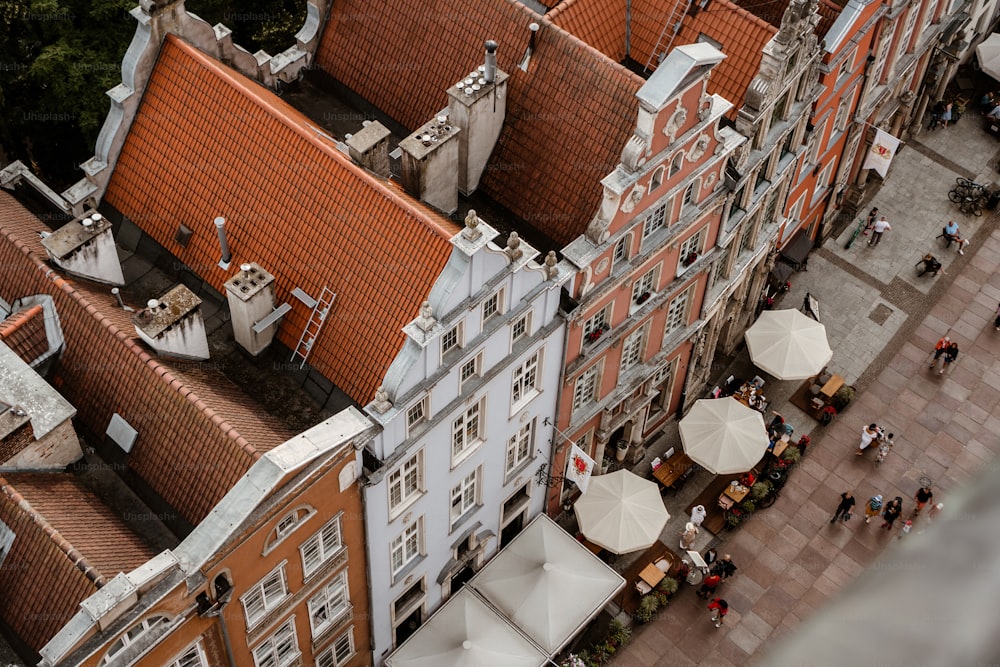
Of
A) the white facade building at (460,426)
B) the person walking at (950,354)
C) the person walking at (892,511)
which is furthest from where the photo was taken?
the person walking at (950,354)

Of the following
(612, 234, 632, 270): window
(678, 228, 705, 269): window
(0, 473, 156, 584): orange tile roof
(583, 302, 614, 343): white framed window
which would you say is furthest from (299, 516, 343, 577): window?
(678, 228, 705, 269): window

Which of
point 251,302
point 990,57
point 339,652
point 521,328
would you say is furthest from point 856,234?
point 251,302

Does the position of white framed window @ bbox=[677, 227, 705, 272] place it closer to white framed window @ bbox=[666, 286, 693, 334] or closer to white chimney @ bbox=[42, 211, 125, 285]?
white framed window @ bbox=[666, 286, 693, 334]

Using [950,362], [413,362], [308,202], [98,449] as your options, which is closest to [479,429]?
[413,362]

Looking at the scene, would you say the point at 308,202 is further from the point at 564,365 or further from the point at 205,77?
the point at 564,365

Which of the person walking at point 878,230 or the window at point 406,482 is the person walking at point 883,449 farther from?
the window at point 406,482

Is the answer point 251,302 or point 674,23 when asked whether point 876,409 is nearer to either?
point 674,23

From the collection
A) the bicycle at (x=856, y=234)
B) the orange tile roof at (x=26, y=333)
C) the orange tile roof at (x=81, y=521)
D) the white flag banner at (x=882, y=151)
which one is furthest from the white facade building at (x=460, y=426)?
the bicycle at (x=856, y=234)
